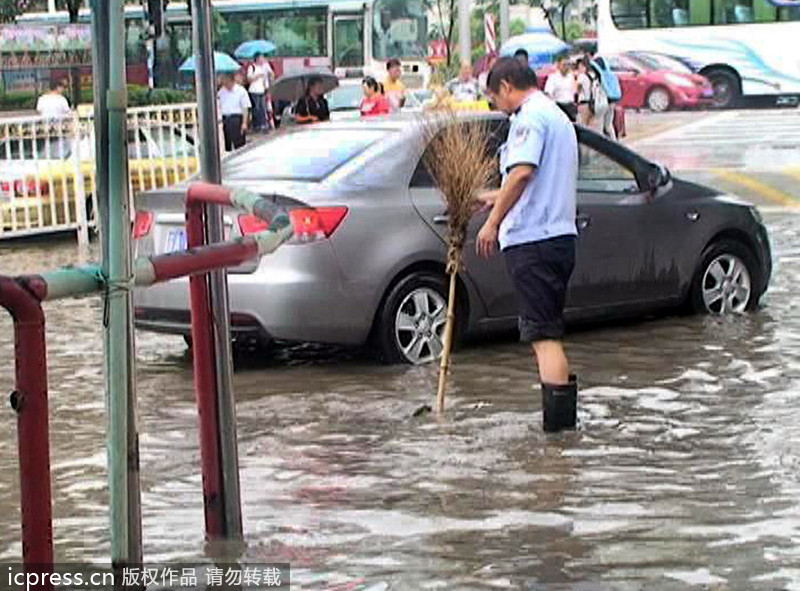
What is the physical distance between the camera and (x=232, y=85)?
2288 cm

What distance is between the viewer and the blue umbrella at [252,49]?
3984cm

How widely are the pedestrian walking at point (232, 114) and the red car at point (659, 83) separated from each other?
62.4 ft

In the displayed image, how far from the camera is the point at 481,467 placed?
273 inches

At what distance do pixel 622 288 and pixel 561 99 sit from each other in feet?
47.8

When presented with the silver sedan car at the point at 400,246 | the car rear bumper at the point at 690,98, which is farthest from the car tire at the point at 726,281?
the car rear bumper at the point at 690,98

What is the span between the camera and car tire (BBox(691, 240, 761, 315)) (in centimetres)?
1072

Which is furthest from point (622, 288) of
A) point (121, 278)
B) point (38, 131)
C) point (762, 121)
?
point (762, 121)

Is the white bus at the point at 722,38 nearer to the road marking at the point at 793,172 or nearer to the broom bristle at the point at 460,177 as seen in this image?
the road marking at the point at 793,172

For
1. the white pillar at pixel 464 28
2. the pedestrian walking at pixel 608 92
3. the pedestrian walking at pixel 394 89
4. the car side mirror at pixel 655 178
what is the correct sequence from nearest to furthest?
the car side mirror at pixel 655 178 → the pedestrian walking at pixel 394 89 → the pedestrian walking at pixel 608 92 → the white pillar at pixel 464 28

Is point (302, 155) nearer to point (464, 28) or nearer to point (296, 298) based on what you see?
point (296, 298)

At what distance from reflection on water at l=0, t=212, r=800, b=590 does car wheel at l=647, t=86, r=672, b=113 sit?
100 ft

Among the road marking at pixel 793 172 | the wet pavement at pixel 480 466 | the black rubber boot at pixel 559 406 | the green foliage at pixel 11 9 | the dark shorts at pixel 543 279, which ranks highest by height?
the green foliage at pixel 11 9

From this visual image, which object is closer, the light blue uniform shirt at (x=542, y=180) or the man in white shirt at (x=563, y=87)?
the light blue uniform shirt at (x=542, y=180)

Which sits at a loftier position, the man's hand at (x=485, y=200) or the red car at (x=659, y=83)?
the man's hand at (x=485, y=200)
